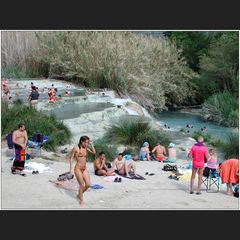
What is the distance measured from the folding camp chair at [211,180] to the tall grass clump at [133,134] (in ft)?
13.1

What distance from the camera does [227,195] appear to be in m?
10.8

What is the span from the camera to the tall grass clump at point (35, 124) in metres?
15.0

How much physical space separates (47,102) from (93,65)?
624 cm

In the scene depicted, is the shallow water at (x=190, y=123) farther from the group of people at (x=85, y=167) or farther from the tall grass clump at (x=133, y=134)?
the group of people at (x=85, y=167)

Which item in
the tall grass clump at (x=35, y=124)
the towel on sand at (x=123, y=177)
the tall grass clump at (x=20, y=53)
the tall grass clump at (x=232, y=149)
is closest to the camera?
the towel on sand at (x=123, y=177)

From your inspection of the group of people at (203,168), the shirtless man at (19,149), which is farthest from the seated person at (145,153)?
the shirtless man at (19,149)

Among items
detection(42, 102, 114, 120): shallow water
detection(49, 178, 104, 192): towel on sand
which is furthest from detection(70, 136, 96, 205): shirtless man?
detection(42, 102, 114, 120): shallow water

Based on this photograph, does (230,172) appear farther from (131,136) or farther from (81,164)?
(131,136)

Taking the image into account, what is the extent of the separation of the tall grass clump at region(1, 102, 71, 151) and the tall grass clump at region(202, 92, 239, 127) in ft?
38.7

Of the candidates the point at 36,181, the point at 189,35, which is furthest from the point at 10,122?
the point at 189,35

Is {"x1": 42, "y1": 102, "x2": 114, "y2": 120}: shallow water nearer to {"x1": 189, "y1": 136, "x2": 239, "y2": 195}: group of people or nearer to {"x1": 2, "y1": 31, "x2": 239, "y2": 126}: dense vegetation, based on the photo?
{"x1": 2, "y1": 31, "x2": 239, "y2": 126}: dense vegetation

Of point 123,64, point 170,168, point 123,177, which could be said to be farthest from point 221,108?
point 123,177

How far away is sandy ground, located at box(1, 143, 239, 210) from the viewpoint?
9.41m

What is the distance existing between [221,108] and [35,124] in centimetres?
1389
